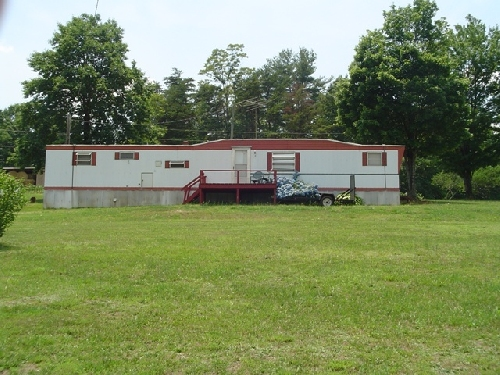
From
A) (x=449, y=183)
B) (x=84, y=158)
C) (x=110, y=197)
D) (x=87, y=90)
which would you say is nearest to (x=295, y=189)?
(x=110, y=197)

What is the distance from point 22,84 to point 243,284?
34703 mm

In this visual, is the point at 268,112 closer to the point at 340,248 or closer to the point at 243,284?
the point at 340,248

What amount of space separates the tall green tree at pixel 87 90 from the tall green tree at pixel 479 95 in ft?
78.8

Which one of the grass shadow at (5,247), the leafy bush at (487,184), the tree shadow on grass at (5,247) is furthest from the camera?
the leafy bush at (487,184)

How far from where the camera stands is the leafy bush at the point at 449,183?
41.9 m

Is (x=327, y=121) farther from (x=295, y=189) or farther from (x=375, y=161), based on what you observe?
(x=295, y=189)

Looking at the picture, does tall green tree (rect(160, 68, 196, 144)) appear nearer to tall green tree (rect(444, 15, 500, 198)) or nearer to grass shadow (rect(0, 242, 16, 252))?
tall green tree (rect(444, 15, 500, 198))

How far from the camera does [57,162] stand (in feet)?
87.5

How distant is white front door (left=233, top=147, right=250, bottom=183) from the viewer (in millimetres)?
25422

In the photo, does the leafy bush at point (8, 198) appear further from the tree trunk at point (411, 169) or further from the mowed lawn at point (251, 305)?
the tree trunk at point (411, 169)

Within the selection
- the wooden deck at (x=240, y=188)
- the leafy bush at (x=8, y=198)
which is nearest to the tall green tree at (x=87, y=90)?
the wooden deck at (x=240, y=188)

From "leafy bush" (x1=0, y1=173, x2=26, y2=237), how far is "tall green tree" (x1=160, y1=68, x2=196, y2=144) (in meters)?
41.8

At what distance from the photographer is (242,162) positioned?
2561cm

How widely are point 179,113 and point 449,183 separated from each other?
28.4 metres
